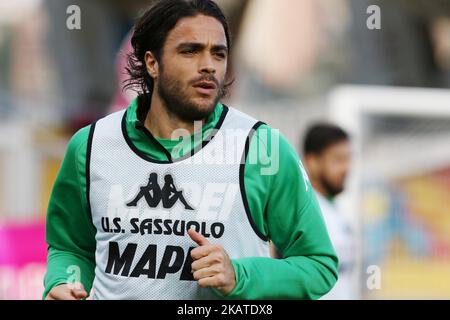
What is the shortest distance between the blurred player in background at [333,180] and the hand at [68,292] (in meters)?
2.87

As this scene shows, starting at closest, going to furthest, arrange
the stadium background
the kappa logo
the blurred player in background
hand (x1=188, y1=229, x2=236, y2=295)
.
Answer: hand (x1=188, y1=229, x2=236, y2=295) → the kappa logo → the blurred player in background → the stadium background

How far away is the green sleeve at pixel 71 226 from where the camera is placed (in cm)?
331

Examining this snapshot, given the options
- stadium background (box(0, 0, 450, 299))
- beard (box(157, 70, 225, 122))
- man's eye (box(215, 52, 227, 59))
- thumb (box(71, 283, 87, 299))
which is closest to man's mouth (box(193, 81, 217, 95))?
beard (box(157, 70, 225, 122))

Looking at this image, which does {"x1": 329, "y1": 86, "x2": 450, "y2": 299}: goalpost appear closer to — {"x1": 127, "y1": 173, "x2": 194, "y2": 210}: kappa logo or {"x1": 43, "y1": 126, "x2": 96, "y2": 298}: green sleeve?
{"x1": 43, "y1": 126, "x2": 96, "y2": 298}: green sleeve

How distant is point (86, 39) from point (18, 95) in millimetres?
1760

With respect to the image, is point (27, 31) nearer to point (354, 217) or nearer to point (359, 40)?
point (359, 40)

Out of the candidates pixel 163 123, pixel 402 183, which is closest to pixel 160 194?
pixel 163 123

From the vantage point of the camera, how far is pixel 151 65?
342cm

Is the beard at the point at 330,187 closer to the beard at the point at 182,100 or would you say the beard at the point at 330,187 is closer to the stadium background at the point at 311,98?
the stadium background at the point at 311,98

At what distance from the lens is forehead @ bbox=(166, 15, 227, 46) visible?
3192 millimetres

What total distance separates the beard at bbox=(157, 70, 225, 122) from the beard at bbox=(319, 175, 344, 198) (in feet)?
9.77

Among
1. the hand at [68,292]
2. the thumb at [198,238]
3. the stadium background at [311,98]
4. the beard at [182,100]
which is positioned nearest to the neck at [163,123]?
the beard at [182,100]
